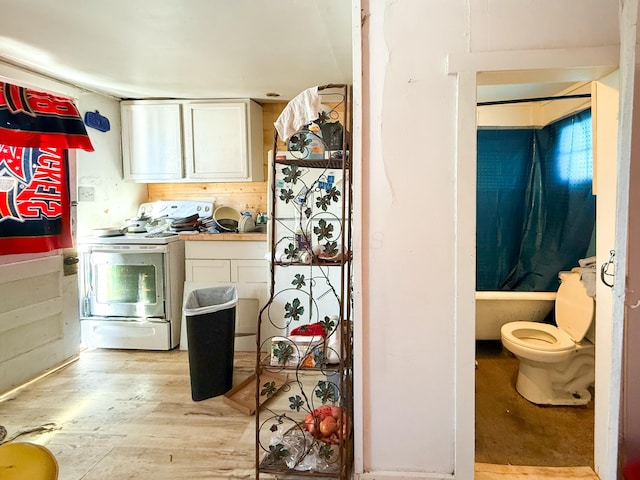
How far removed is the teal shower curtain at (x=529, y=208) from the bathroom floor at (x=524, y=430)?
37.4 inches

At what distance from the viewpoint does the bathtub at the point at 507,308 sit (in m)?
2.97

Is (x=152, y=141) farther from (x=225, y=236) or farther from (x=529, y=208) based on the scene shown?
(x=529, y=208)

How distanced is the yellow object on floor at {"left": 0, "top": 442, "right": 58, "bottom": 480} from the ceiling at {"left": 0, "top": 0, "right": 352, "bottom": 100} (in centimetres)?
181

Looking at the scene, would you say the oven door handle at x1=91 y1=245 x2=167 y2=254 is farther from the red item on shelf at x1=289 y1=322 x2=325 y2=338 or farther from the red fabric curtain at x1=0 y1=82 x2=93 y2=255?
the red item on shelf at x1=289 y1=322 x2=325 y2=338

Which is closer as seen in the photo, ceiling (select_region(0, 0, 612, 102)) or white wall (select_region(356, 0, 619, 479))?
white wall (select_region(356, 0, 619, 479))

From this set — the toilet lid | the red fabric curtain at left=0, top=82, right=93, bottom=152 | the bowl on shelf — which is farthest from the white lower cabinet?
the toilet lid

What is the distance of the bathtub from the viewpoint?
297 cm

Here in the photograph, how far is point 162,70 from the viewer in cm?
277

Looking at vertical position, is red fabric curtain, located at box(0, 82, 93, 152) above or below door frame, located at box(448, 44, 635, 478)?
above

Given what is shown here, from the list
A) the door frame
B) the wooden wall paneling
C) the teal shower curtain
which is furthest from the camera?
the wooden wall paneling

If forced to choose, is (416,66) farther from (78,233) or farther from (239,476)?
(78,233)

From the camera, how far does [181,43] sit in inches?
90.8

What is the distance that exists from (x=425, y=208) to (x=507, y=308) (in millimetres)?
1883

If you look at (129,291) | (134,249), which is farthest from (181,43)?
(129,291)
